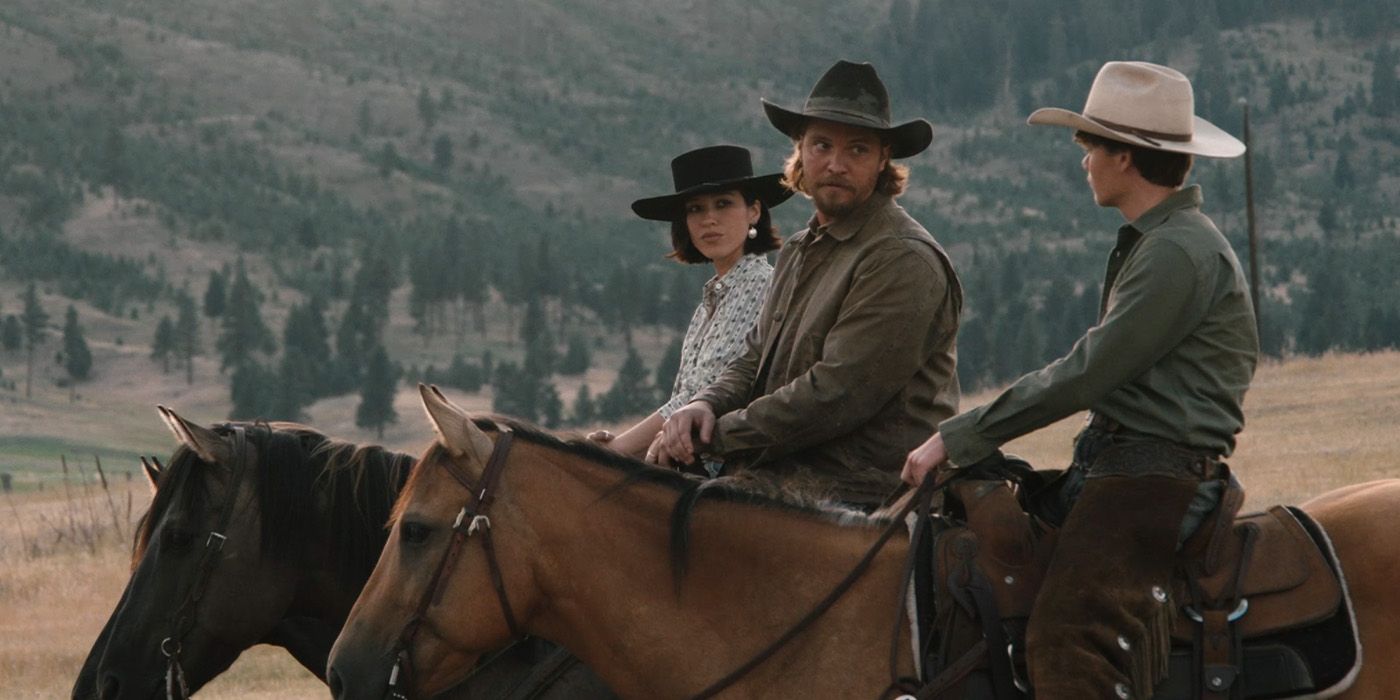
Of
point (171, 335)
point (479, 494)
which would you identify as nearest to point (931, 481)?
point (479, 494)

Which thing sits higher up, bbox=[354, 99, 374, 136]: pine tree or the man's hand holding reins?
the man's hand holding reins

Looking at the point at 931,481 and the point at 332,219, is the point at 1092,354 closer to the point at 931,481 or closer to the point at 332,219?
the point at 931,481

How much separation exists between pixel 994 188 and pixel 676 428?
153 m

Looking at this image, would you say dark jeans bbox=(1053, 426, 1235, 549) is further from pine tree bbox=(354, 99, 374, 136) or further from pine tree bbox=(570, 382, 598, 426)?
pine tree bbox=(354, 99, 374, 136)

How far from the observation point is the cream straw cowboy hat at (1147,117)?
4.82 meters

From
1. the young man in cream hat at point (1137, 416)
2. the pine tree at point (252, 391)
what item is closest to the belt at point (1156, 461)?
the young man in cream hat at point (1137, 416)

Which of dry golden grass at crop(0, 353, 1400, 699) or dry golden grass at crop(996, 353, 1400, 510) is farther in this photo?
dry golden grass at crop(996, 353, 1400, 510)

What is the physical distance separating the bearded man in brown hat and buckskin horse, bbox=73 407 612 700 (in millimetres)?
1160

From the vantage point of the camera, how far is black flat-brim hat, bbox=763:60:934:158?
585 cm

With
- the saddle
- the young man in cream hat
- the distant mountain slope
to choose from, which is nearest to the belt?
the young man in cream hat

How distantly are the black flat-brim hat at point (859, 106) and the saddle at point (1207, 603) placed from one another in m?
1.57

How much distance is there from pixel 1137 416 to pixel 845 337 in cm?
109

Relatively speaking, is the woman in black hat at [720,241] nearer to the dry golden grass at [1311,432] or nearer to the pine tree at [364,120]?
the dry golden grass at [1311,432]

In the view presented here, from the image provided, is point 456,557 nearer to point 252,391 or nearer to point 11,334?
point 252,391
